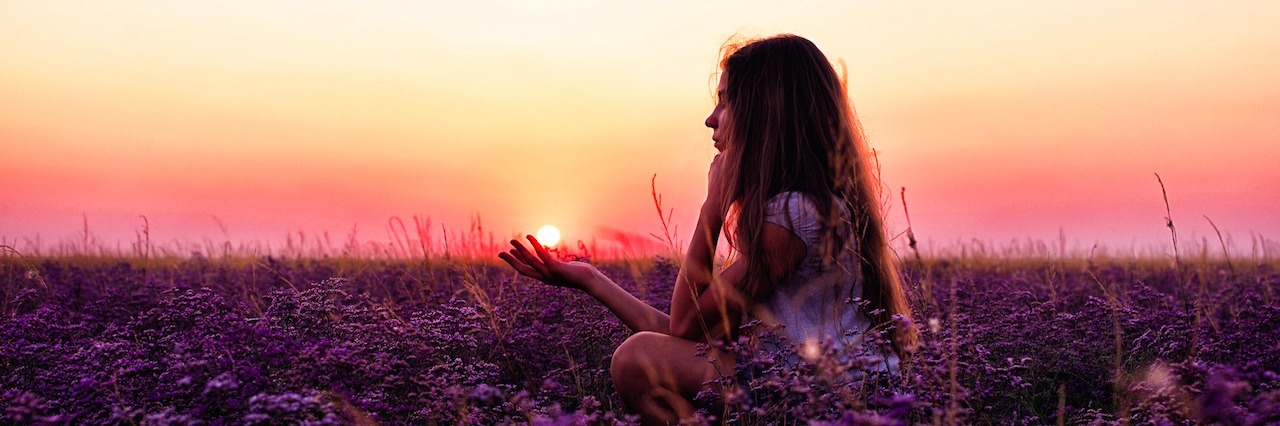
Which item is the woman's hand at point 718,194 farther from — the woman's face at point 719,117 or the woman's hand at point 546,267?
the woman's hand at point 546,267

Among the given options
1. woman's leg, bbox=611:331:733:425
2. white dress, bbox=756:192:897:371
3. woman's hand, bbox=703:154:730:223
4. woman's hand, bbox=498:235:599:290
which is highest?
woman's hand, bbox=703:154:730:223

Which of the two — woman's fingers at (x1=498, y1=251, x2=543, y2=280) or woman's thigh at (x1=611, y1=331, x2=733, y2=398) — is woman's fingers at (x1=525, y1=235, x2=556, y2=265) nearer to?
woman's fingers at (x1=498, y1=251, x2=543, y2=280)

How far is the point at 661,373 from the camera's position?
12.5 ft

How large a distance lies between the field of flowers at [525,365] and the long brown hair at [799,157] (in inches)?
12.1

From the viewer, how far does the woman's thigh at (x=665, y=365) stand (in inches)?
148

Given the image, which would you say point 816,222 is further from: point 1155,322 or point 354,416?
point 1155,322

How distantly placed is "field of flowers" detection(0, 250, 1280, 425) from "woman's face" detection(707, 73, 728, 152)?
41.4 inches

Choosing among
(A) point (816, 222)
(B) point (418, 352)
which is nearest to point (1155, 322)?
(A) point (816, 222)

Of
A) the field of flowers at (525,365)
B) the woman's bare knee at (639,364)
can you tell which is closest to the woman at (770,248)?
the woman's bare knee at (639,364)

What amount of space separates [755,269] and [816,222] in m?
0.30

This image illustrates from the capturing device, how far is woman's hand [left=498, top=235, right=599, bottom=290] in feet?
12.7

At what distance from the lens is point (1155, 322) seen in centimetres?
566

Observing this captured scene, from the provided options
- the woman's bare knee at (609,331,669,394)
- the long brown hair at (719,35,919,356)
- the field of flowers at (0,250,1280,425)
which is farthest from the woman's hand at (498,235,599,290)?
the long brown hair at (719,35,919,356)

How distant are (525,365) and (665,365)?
1.83 metres
